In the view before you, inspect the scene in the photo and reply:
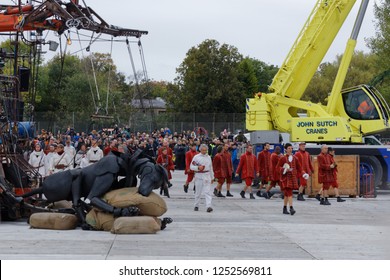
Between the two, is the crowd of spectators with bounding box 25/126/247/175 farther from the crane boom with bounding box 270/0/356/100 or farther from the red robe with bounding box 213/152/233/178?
the red robe with bounding box 213/152/233/178

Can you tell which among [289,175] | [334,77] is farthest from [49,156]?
[334,77]

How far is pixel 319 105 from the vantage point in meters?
25.2

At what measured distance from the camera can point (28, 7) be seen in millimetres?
20891

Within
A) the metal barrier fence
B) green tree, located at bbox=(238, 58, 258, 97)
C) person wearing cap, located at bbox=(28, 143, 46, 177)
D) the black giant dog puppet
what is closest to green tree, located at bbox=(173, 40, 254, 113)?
green tree, located at bbox=(238, 58, 258, 97)

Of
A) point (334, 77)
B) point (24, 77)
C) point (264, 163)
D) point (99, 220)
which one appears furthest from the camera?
point (334, 77)

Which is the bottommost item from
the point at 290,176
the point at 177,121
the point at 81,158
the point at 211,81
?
the point at 290,176

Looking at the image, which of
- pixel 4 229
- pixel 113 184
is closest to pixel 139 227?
pixel 113 184

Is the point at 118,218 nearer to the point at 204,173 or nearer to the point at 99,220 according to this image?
the point at 99,220

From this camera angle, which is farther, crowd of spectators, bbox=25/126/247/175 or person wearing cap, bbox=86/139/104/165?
crowd of spectators, bbox=25/126/247/175

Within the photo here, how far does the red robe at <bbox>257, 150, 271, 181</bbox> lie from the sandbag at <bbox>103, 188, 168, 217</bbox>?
9.43 meters

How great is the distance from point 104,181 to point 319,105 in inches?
526

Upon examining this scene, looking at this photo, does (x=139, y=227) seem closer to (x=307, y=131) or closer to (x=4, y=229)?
(x=4, y=229)

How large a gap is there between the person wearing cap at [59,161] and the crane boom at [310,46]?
864 cm

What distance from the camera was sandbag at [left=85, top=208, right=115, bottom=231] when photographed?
13344mm
